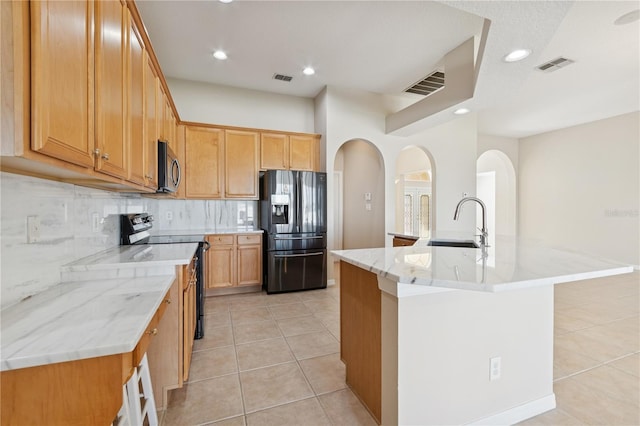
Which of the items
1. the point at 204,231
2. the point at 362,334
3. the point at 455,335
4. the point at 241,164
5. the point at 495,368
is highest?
the point at 241,164

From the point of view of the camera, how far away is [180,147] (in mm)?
4047

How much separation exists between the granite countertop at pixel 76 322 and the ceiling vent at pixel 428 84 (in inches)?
172

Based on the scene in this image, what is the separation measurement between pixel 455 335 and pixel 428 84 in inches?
162

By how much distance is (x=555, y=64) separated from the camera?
3719mm

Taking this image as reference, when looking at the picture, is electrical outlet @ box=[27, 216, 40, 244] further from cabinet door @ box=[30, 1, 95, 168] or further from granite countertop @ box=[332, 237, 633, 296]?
granite countertop @ box=[332, 237, 633, 296]

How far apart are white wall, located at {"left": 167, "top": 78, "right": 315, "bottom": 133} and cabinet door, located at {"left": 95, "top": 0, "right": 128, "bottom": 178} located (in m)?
2.92

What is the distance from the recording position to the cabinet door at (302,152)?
4543 millimetres

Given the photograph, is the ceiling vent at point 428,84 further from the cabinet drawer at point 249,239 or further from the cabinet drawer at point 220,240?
the cabinet drawer at point 220,240

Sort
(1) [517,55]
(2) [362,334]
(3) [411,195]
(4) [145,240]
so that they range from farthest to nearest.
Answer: (3) [411,195] < (4) [145,240] < (1) [517,55] < (2) [362,334]

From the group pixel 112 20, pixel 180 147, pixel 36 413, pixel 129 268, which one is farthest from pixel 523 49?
pixel 180 147

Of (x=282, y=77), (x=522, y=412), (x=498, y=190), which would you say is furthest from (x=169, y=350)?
(x=498, y=190)

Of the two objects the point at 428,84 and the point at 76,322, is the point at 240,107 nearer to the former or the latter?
the point at 428,84

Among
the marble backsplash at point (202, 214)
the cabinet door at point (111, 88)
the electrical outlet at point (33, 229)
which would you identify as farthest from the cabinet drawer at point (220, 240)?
the electrical outlet at point (33, 229)

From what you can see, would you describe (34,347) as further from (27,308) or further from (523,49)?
(523,49)
